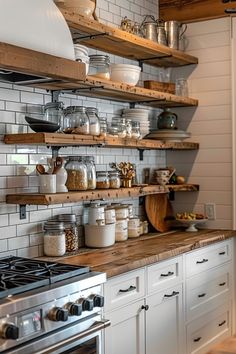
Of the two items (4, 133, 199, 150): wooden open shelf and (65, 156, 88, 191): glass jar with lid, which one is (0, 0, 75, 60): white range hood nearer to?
(4, 133, 199, 150): wooden open shelf

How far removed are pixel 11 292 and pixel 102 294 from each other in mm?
655

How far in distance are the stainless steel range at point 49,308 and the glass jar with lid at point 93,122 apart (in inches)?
33.3

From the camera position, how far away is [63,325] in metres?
2.41

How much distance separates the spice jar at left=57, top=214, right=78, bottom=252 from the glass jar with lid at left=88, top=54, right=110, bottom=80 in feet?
2.83

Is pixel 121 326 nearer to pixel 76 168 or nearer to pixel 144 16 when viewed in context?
pixel 76 168

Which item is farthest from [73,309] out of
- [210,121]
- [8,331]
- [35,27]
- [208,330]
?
[210,121]

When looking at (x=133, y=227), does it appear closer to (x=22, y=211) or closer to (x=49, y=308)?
(x=22, y=211)

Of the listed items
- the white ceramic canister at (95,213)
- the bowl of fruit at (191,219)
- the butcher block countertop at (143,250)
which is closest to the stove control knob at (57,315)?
the butcher block countertop at (143,250)

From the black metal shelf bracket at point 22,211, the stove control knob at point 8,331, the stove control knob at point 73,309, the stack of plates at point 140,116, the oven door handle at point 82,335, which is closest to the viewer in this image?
the stove control knob at point 8,331

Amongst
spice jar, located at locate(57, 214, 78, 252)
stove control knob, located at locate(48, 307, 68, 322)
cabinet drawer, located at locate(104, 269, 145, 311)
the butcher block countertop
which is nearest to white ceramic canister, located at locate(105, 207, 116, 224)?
the butcher block countertop

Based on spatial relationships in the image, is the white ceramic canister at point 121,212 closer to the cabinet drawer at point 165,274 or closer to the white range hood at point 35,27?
the cabinet drawer at point 165,274

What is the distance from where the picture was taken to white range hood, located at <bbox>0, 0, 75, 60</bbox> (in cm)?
243

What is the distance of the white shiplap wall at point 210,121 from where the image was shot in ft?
14.2

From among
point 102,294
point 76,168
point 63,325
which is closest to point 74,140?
point 76,168
